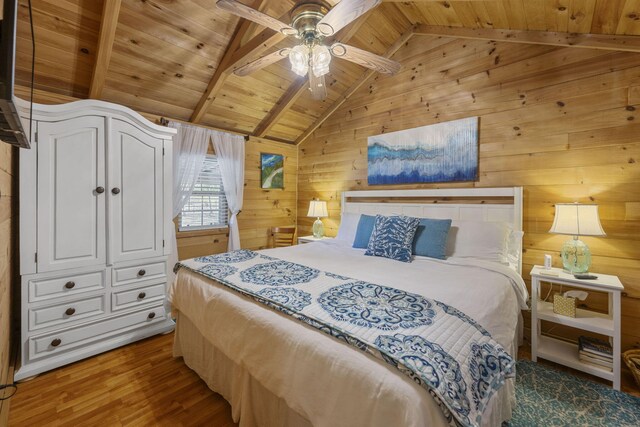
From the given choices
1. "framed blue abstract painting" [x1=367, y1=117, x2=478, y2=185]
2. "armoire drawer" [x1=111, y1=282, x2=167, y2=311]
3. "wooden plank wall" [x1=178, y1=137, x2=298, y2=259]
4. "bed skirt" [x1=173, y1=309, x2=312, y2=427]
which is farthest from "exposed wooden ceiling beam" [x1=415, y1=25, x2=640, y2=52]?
"armoire drawer" [x1=111, y1=282, x2=167, y2=311]

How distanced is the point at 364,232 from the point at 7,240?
267 cm

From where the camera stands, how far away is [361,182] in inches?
151

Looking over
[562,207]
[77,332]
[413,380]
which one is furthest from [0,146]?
[562,207]

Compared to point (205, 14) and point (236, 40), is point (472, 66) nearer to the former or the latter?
point (236, 40)

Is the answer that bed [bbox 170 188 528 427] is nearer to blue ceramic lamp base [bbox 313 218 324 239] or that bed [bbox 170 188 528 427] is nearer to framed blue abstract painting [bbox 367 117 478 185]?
framed blue abstract painting [bbox 367 117 478 185]

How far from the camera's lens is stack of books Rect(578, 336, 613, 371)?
1948 mm

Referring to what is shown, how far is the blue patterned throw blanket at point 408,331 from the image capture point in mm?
918

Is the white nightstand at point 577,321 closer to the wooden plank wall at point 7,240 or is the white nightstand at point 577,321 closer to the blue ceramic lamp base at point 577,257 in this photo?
the blue ceramic lamp base at point 577,257

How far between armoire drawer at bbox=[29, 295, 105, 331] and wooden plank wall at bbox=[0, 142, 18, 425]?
0.48 ft

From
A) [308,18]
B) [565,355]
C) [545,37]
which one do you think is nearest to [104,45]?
[308,18]

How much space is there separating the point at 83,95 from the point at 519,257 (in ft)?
14.1

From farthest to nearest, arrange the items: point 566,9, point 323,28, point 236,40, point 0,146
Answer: point 236,40 → point 566,9 → point 323,28 → point 0,146

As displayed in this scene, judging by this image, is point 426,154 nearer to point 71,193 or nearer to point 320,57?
point 320,57

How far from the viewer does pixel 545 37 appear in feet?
7.86
